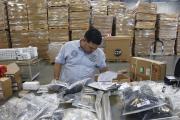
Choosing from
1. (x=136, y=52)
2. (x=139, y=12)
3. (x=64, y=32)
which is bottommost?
(x=136, y=52)

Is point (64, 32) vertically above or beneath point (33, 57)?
above

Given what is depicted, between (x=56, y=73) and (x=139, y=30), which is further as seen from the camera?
(x=139, y=30)

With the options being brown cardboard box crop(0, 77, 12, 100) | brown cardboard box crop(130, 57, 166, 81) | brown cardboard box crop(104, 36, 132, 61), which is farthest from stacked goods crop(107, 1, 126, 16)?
brown cardboard box crop(0, 77, 12, 100)

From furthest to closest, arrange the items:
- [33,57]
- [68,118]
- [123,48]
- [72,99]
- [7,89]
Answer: [123,48], [33,57], [7,89], [72,99], [68,118]

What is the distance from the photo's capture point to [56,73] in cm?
268

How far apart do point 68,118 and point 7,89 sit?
88cm

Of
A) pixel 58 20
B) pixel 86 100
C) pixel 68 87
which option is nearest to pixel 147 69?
pixel 68 87

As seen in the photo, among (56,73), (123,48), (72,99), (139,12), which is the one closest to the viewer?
(72,99)

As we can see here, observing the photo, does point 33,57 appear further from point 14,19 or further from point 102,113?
point 102,113

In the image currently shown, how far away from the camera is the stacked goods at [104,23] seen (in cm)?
659

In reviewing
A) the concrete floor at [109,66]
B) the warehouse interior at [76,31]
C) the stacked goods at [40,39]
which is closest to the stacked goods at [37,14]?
the warehouse interior at [76,31]

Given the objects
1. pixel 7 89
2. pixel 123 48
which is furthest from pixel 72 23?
pixel 7 89

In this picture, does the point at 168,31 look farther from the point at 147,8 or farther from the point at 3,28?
the point at 3,28

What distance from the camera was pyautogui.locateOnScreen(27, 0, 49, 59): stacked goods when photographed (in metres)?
6.37
